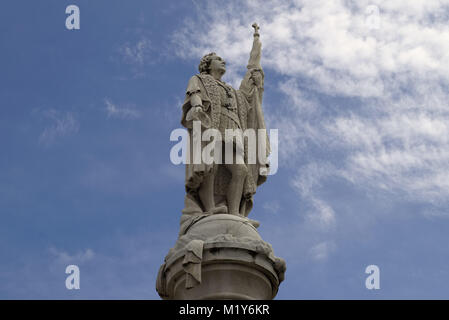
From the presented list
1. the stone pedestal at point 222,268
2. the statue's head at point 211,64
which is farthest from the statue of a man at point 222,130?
the stone pedestal at point 222,268

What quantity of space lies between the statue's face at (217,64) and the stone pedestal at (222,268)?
4821 millimetres

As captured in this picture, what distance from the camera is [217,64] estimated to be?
16.5 metres

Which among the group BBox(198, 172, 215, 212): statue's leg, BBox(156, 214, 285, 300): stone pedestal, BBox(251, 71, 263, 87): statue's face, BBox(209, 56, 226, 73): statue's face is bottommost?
BBox(156, 214, 285, 300): stone pedestal

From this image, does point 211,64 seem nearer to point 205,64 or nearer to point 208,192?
point 205,64

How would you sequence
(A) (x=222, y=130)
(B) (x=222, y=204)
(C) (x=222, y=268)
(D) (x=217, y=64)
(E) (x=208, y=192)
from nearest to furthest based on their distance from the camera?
1. (C) (x=222, y=268)
2. (E) (x=208, y=192)
3. (B) (x=222, y=204)
4. (A) (x=222, y=130)
5. (D) (x=217, y=64)

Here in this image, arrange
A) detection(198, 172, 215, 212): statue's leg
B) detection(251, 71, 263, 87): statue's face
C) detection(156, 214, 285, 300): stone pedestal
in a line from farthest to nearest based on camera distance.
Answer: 1. detection(251, 71, 263, 87): statue's face
2. detection(198, 172, 215, 212): statue's leg
3. detection(156, 214, 285, 300): stone pedestal

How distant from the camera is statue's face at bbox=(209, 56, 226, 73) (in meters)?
16.5

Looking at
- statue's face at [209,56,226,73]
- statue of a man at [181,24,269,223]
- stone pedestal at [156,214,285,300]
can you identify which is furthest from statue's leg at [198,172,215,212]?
statue's face at [209,56,226,73]

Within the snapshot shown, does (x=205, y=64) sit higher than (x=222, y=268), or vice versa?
(x=205, y=64)

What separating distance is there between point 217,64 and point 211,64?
14 cm

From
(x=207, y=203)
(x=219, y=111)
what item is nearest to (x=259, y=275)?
(x=207, y=203)

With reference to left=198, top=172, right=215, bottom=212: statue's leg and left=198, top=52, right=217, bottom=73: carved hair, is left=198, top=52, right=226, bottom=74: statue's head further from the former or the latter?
left=198, top=172, right=215, bottom=212: statue's leg

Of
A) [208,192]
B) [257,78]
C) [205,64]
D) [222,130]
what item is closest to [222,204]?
[208,192]

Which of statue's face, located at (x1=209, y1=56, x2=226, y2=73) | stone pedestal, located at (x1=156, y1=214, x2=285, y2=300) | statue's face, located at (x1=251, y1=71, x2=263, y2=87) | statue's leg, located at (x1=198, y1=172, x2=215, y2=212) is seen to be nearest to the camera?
stone pedestal, located at (x1=156, y1=214, x2=285, y2=300)
